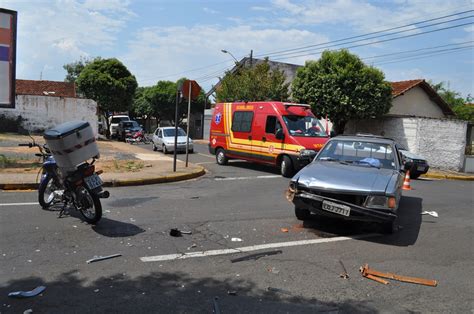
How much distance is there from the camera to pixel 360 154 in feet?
25.2

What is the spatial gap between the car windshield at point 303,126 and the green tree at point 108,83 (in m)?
27.3

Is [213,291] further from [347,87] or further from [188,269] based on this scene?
[347,87]

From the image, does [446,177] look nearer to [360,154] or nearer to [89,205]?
[360,154]

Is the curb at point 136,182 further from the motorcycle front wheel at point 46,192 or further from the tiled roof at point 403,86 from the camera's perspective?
the tiled roof at point 403,86

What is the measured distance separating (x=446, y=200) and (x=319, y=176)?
5.62 metres

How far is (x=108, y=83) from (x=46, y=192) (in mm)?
32149

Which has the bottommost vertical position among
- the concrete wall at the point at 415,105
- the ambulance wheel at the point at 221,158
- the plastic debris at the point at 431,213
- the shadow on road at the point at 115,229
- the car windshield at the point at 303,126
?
the shadow on road at the point at 115,229

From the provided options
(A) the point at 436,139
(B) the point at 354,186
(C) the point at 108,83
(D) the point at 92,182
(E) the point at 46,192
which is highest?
(C) the point at 108,83

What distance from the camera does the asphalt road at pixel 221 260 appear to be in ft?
13.1

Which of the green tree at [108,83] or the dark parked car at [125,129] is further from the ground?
the green tree at [108,83]

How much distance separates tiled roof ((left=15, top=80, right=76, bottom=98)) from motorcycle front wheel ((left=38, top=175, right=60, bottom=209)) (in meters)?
40.3

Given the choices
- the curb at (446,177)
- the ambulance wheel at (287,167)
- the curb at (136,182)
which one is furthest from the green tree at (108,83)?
the curb at (446,177)

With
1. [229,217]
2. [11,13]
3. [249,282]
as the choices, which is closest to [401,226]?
[229,217]

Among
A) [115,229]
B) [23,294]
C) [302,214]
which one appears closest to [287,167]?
[302,214]
